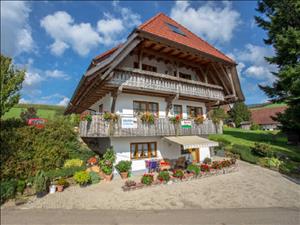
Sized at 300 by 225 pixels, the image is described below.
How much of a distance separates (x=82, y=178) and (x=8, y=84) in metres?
6.44

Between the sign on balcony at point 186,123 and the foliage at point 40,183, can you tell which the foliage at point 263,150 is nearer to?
the sign on balcony at point 186,123

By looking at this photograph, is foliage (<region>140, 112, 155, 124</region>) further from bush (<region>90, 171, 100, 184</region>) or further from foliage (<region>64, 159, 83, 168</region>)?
foliage (<region>64, 159, 83, 168</region>)

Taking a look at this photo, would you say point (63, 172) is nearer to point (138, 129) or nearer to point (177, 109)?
point (138, 129)

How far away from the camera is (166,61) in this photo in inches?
664

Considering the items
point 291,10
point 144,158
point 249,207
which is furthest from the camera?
point 291,10

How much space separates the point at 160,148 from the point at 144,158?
1.70 metres

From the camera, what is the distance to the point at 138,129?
13141mm

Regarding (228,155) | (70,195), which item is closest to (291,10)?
(228,155)

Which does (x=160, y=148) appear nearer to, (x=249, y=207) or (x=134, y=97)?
(x=134, y=97)

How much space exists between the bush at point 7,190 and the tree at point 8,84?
137 inches

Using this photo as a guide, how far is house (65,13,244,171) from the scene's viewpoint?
1237 cm

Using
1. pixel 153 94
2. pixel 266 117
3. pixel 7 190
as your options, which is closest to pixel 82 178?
pixel 7 190

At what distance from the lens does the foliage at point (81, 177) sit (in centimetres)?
1074

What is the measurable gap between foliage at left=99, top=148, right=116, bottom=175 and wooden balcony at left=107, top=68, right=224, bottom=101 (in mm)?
4706
